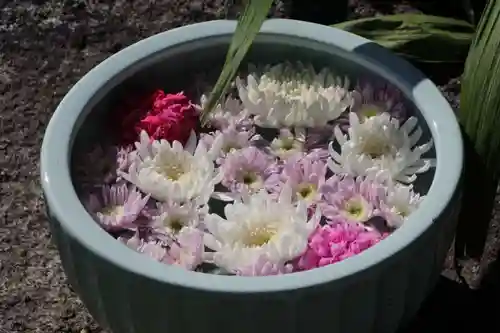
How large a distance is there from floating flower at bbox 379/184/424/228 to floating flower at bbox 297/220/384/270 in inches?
0.8

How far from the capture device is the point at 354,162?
929mm

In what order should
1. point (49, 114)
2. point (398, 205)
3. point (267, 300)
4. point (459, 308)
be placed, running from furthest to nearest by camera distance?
point (49, 114) → point (459, 308) → point (398, 205) → point (267, 300)

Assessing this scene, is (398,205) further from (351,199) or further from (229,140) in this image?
(229,140)

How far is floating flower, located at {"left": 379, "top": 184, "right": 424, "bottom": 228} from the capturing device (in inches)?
34.9

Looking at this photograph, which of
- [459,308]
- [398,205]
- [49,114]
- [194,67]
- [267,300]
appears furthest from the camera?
[49,114]

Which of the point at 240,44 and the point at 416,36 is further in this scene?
the point at 416,36

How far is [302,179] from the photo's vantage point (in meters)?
0.93

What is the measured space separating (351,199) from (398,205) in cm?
4

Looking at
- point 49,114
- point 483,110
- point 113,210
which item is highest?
Answer: point 483,110

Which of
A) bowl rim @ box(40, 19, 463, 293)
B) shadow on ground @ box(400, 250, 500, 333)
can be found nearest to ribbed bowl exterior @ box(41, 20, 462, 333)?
bowl rim @ box(40, 19, 463, 293)

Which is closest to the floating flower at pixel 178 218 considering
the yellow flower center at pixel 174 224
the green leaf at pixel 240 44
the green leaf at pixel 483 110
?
the yellow flower center at pixel 174 224

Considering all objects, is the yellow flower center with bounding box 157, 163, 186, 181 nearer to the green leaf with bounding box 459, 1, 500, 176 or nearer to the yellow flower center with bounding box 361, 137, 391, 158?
the yellow flower center with bounding box 361, 137, 391, 158

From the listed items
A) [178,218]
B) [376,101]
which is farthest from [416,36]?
[178,218]

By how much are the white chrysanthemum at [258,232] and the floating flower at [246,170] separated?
0.03 m
